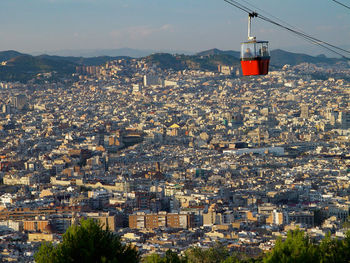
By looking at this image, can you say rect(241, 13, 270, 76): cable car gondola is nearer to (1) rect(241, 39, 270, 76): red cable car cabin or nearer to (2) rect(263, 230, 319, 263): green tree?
(1) rect(241, 39, 270, 76): red cable car cabin

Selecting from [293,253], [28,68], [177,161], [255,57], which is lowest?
[177,161]

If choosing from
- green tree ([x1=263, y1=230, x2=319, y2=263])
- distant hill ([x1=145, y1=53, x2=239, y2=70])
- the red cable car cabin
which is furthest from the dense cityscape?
distant hill ([x1=145, y1=53, x2=239, y2=70])

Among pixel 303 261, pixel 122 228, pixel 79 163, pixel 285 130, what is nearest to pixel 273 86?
pixel 285 130

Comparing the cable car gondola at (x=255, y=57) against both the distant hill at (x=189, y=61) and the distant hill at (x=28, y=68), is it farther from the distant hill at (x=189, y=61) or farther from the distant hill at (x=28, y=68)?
the distant hill at (x=189, y=61)

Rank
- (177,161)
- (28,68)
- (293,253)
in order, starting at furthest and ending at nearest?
1. (28,68)
2. (177,161)
3. (293,253)

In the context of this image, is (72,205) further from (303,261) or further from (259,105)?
(259,105)

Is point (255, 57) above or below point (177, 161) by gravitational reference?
above

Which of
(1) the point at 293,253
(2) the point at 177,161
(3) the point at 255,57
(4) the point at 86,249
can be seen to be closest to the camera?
(1) the point at 293,253

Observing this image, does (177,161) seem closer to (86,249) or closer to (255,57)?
(255,57)

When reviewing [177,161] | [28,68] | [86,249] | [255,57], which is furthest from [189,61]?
[86,249]
